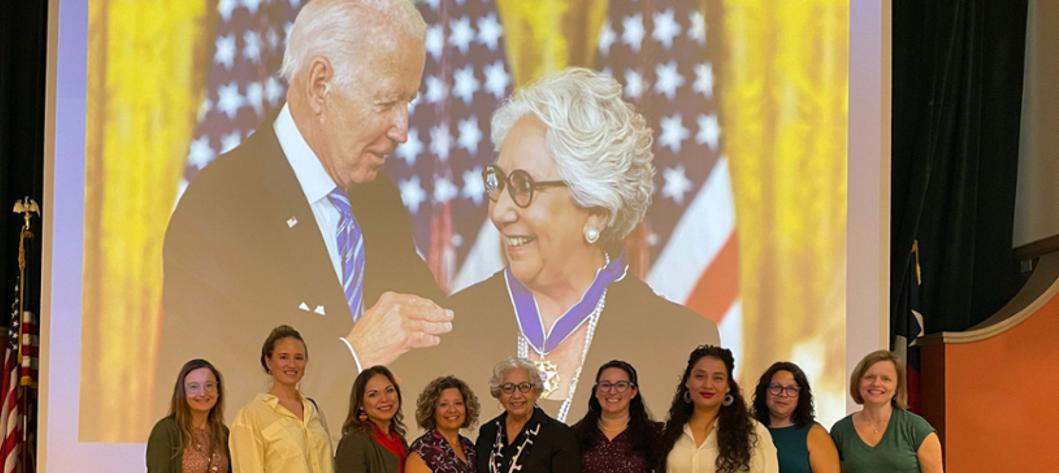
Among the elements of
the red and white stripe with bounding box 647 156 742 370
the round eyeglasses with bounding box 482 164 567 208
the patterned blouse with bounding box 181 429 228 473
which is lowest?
the patterned blouse with bounding box 181 429 228 473

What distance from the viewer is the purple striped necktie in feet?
20.7

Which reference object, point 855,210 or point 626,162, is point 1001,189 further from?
point 626,162

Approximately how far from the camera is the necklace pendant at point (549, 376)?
620 centimetres

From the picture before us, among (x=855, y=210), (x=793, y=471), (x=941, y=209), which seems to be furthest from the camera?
(x=941, y=209)

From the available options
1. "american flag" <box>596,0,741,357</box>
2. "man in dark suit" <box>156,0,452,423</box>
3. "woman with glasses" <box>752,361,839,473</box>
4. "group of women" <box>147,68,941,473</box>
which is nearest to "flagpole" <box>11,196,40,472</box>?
"man in dark suit" <box>156,0,452,423</box>

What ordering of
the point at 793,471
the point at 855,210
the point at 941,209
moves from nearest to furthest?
the point at 793,471 → the point at 855,210 → the point at 941,209

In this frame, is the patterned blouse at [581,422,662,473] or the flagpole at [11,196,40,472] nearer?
the patterned blouse at [581,422,662,473]

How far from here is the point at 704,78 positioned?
6.30m

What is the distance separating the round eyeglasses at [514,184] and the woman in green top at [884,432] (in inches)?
89.3

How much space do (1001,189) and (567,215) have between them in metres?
2.65

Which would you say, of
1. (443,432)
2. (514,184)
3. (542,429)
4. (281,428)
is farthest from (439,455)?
(514,184)

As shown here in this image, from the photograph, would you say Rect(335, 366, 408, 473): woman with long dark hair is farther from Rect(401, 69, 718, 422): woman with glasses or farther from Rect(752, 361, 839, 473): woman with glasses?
Rect(401, 69, 718, 422): woman with glasses

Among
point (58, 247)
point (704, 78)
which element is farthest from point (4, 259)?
point (704, 78)

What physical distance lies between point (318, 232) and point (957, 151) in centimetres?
355
